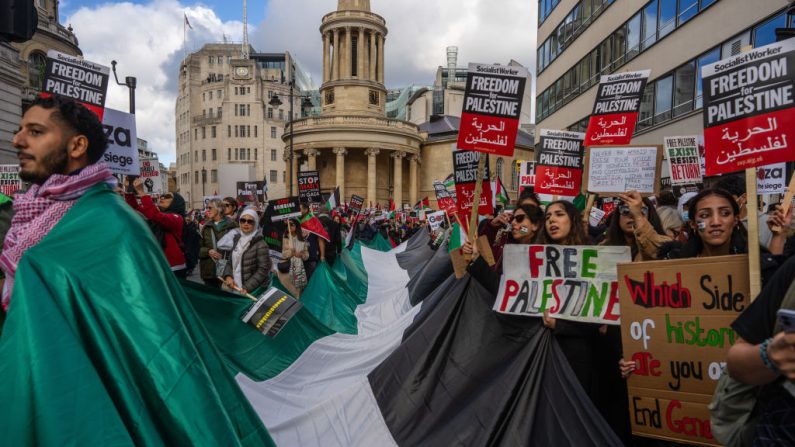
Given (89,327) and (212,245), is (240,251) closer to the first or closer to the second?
(212,245)

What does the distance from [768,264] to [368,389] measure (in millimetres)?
3254

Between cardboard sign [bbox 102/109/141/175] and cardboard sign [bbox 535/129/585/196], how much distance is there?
18.6ft

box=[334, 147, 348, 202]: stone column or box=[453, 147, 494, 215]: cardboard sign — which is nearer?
box=[453, 147, 494, 215]: cardboard sign

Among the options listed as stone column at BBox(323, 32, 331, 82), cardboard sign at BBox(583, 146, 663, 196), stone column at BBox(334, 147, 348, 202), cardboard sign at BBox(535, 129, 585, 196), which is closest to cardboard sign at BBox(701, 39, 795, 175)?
cardboard sign at BBox(583, 146, 663, 196)

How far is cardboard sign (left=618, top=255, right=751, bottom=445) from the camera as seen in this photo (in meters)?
2.89

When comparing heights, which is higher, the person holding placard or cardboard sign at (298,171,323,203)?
cardboard sign at (298,171,323,203)

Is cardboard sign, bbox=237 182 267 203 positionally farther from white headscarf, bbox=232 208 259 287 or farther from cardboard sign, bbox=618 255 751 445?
cardboard sign, bbox=618 255 751 445

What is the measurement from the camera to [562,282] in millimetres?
3977

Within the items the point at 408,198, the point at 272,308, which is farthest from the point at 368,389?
Result: the point at 408,198

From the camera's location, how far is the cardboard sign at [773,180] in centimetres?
642

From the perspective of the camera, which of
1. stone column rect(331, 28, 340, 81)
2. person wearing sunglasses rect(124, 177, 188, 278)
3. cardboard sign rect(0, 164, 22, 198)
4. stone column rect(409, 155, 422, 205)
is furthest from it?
stone column rect(409, 155, 422, 205)

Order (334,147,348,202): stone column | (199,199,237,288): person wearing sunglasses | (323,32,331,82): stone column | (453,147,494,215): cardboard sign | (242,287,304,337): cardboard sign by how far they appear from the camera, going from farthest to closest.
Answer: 1. (323,32,331,82): stone column
2. (334,147,348,202): stone column
3. (199,199,237,288): person wearing sunglasses
4. (453,147,494,215): cardboard sign
5. (242,287,304,337): cardboard sign

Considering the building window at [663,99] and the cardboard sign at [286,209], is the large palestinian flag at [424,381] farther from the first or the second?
the building window at [663,99]

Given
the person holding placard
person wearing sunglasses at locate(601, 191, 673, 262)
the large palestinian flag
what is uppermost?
person wearing sunglasses at locate(601, 191, 673, 262)
